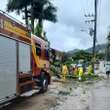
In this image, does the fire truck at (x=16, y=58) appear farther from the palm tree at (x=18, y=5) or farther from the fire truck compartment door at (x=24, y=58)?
the palm tree at (x=18, y=5)

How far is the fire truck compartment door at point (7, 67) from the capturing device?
549 inches

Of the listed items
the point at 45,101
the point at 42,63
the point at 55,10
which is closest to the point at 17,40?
the point at 45,101

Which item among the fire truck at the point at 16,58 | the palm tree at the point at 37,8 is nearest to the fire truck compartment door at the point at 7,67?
the fire truck at the point at 16,58

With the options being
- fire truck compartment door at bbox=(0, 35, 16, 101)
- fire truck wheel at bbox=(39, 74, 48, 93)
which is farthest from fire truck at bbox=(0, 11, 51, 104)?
fire truck wheel at bbox=(39, 74, 48, 93)

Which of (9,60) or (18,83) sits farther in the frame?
(18,83)

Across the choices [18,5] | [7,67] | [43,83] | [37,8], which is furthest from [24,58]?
[37,8]

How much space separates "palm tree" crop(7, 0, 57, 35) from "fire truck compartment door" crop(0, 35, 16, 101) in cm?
3421

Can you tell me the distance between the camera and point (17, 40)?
620 inches

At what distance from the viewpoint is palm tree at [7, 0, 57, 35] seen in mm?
49656

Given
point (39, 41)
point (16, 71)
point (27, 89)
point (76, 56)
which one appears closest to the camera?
point (16, 71)

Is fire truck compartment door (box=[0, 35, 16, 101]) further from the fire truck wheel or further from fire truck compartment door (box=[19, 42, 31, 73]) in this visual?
the fire truck wheel

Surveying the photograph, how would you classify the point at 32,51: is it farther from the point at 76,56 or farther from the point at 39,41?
the point at 76,56

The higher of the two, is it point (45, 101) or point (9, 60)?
point (9, 60)

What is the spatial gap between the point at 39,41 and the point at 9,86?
6430 mm
